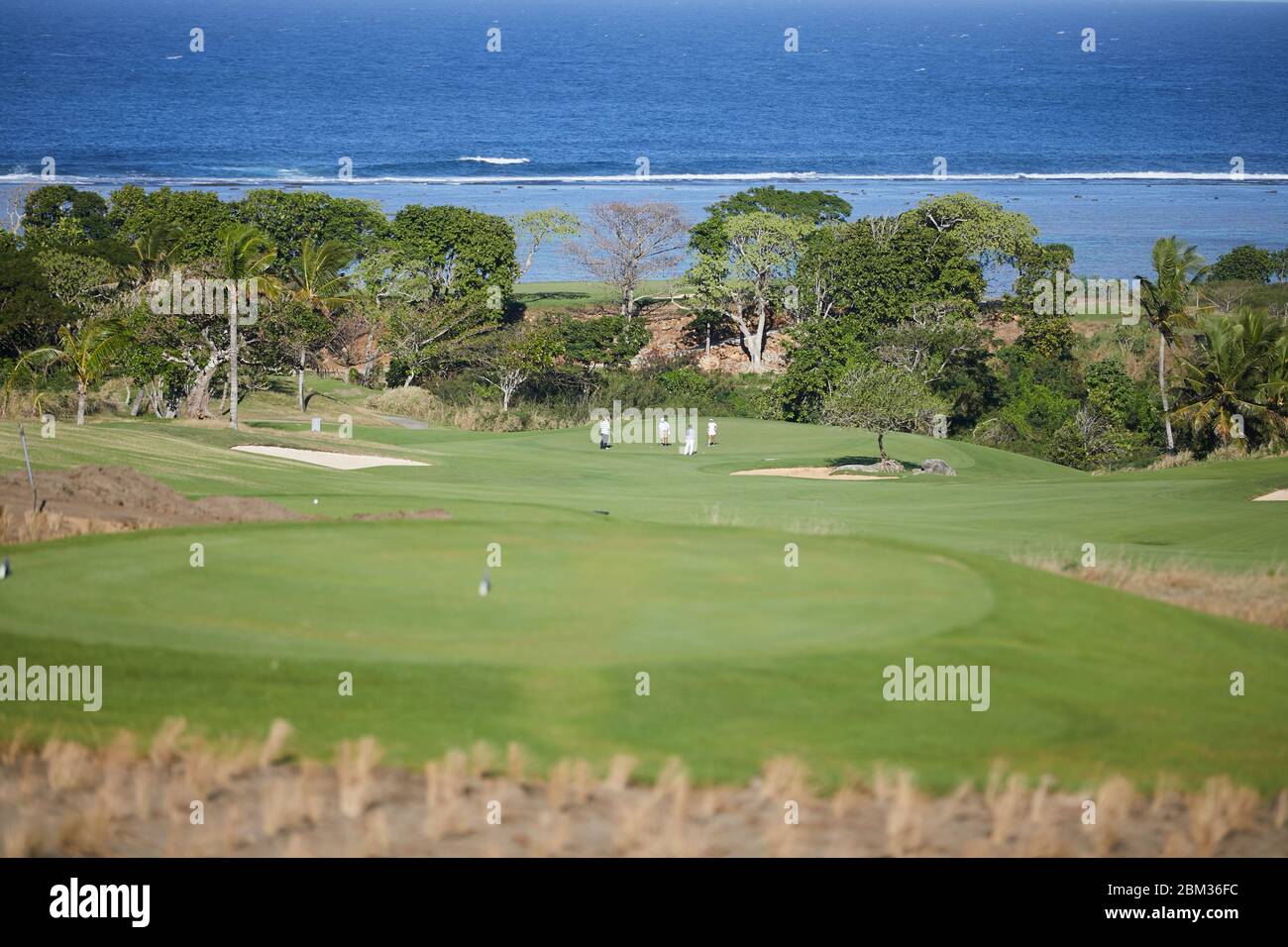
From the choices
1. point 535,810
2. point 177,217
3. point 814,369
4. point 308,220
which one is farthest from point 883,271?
point 535,810

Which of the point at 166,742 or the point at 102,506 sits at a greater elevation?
the point at 102,506

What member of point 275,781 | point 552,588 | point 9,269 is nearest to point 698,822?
point 275,781

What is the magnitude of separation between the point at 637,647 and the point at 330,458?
24.1 meters

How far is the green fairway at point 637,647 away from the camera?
15.0 metres

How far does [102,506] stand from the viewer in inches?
946

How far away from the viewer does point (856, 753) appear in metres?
14.8

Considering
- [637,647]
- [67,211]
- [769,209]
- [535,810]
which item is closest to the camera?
[535,810]

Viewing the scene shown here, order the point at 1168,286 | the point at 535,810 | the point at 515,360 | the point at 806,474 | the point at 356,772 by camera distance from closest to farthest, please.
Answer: the point at 535,810 → the point at 356,772 → the point at 806,474 → the point at 1168,286 → the point at 515,360

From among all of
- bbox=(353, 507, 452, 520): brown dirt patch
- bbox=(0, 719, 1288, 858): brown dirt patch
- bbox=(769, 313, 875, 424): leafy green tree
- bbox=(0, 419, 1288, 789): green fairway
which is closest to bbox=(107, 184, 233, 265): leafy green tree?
bbox=(769, 313, 875, 424): leafy green tree

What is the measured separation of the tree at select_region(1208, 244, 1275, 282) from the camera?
90.7 metres

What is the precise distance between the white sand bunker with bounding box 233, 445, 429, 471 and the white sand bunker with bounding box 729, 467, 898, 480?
8.95m

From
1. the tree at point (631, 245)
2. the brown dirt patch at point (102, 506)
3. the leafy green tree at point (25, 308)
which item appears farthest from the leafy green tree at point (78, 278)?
the brown dirt patch at point (102, 506)

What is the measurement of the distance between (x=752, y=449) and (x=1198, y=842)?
35.3m

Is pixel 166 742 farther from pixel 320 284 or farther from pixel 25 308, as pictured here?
pixel 320 284
